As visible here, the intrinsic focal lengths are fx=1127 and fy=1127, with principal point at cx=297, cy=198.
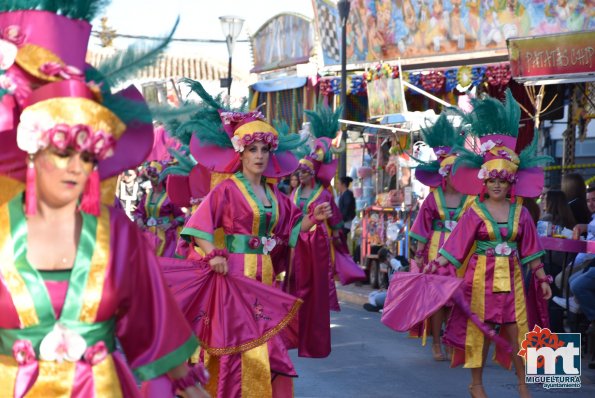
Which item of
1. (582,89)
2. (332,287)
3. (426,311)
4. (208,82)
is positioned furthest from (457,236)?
(208,82)

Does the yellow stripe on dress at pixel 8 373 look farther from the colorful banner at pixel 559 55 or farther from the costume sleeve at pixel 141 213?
the costume sleeve at pixel 141 213

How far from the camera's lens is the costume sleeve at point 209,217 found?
24.3 ft

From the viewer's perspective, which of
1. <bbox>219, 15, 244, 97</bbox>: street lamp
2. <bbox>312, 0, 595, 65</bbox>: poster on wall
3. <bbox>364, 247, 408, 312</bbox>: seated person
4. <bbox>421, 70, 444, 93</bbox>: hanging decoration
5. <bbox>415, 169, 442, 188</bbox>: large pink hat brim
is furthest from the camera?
<bbox>219, 15, 244, 97</bbox>: street lamp

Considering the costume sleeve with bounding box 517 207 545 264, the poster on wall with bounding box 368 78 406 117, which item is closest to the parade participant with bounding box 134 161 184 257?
the poster on wall with bounding box 368 78 406 117

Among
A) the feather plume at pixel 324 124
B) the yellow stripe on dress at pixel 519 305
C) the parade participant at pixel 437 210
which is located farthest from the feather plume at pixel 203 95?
the feather plume at pixel 324 124

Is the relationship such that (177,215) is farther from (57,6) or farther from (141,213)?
(57,6)

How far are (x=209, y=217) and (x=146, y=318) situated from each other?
3336 mm

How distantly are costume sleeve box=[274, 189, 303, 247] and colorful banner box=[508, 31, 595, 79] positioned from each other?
4742 mm

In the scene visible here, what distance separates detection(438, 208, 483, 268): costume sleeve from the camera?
872 cm

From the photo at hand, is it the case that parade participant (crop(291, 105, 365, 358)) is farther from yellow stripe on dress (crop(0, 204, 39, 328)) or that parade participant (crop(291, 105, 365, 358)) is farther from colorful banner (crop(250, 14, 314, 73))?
colorful banner (crop(250, 14, 314, 73))

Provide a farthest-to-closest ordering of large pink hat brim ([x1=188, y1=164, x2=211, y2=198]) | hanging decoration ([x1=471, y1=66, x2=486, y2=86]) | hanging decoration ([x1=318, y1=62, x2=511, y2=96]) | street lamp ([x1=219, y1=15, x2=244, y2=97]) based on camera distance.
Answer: street lamp ([x1=219, y1=15, x2=244, y2=97]) < hanging decoration ([x1=471, y1=66, x2=486, y2=86]) < hanging decoration ([x1=318, y1=62, x2=511, y2=96]) < large pink hat brim ([x1=188, y1=164, x2=211, y2=198])

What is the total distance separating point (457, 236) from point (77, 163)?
5318 millimetres

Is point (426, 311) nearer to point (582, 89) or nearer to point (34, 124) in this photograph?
point (34, 124)

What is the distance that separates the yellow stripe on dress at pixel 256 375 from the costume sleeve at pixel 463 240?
2.20 m
